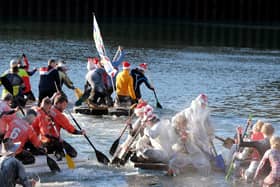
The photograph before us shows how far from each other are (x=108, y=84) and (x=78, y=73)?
39.5 feet

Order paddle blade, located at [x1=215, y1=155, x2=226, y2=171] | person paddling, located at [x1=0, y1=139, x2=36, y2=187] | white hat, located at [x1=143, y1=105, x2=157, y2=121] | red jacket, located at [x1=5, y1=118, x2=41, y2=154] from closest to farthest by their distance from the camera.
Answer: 1. person paddling, located at [x1=0, y1=139, x2=36, y2=187]
2. red jacket, located at [x1=5, y1=118, x2=41, y2=154]
3. white hat, located at [x1=143, y1=105, x2=157, y2=121]
4. paddle blade, located at [x1=215, y1=155, x2=226, y2=171]

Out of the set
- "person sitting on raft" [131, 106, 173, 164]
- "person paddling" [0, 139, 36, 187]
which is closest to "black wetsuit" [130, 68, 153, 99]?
"person sitting on raft" [131, 106, 173, 164]

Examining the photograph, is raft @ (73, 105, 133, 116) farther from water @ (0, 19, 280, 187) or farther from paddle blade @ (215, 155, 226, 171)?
paddle blade @ (215, 155, 226, 171)

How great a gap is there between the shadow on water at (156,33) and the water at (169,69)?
72 millimetres

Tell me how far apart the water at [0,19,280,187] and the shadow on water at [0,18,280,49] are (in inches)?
2.8

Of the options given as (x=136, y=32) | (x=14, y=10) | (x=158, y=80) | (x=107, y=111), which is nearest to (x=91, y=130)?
(x=107, y=111)

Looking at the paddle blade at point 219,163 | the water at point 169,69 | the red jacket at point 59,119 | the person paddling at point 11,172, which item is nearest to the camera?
the person paddling at point 11,172

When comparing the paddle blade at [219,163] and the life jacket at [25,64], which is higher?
the life jacket at [25,64]

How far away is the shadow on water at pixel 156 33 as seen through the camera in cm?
5609

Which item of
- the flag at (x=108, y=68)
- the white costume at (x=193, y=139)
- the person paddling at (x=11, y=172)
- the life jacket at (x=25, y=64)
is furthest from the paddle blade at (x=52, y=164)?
the life jacket at (x=25, y=64)

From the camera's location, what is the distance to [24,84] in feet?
81.6

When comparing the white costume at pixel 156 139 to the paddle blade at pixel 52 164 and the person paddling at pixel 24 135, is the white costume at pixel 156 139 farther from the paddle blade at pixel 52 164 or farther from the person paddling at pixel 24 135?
the person paddling at pixel 24 135

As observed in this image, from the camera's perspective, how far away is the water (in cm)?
1733

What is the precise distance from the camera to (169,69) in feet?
135
